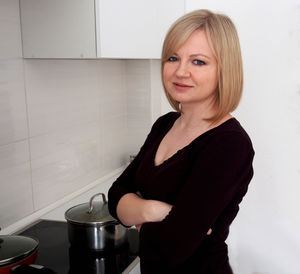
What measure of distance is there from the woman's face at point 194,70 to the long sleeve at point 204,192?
127 mm

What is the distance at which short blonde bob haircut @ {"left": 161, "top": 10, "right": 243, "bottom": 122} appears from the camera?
95 cm

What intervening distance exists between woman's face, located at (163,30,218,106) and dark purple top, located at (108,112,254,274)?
0.10 meters

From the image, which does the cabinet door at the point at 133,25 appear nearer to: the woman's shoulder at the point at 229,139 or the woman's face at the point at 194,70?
the woman's face at the point at 194,70

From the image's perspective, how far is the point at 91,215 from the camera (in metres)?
1.33

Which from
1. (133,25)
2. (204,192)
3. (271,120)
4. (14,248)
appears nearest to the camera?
(204,192)

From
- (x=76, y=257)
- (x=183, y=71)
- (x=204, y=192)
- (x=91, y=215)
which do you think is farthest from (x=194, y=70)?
(x=76, y=257)

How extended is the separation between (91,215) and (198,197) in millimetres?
535

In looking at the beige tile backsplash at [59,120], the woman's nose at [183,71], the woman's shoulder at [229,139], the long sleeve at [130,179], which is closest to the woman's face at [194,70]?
the woman's nose at [183,71]


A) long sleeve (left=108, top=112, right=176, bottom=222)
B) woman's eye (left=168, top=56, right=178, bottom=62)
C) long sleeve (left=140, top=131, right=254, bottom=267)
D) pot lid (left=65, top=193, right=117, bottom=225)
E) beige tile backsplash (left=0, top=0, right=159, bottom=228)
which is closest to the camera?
long sleeve (left=140, top=131, right=254, bottom=267)

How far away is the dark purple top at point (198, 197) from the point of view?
0.90 metres

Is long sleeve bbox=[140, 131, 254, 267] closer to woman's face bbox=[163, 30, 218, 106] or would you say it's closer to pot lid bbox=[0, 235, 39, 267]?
woman's face bbox=[163, 30, 218, 106]

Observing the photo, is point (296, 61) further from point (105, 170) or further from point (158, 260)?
point (105, 170)

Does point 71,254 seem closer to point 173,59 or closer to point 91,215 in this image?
point 91,215

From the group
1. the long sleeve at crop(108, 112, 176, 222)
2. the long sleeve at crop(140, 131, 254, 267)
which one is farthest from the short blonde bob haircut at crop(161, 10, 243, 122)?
the long sleeve at crop(108, 112, 176, 222)
